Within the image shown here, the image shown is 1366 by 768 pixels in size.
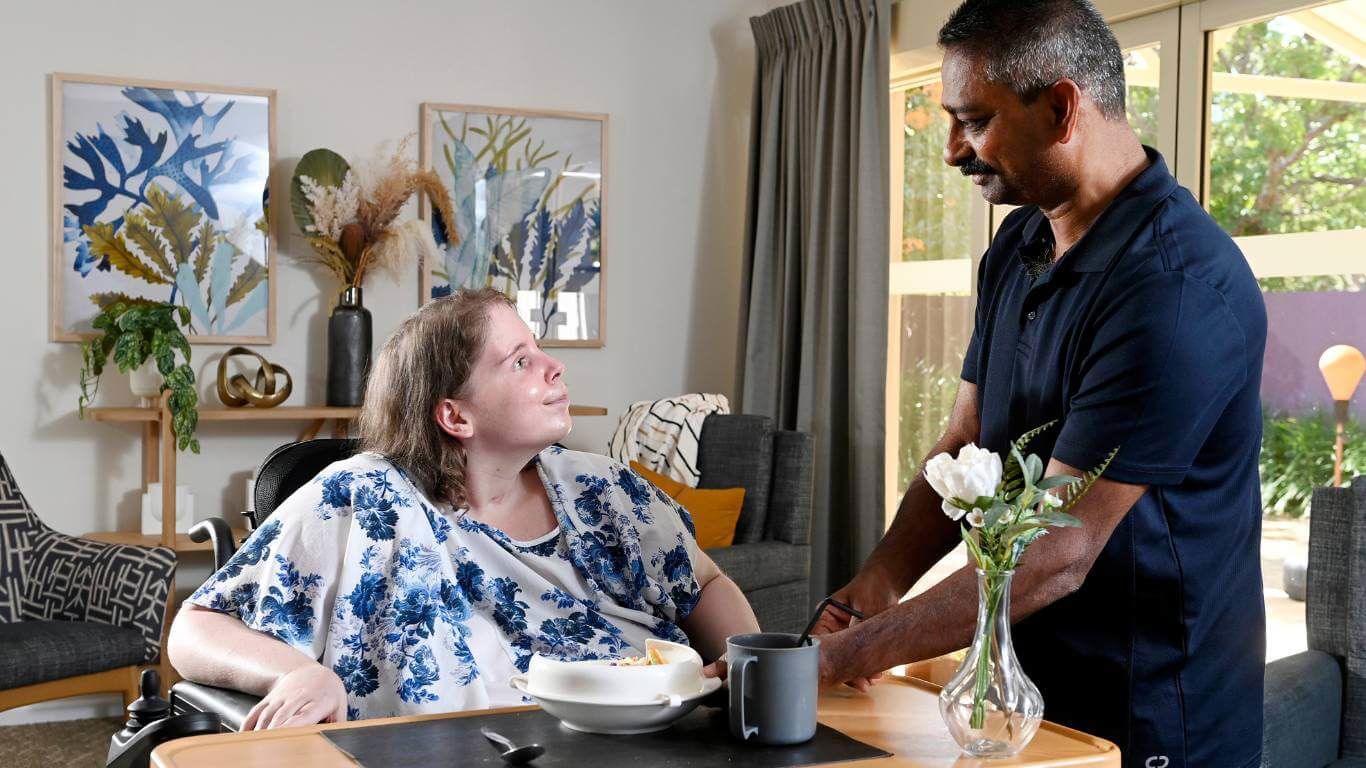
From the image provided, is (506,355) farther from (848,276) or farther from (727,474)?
(848,276)

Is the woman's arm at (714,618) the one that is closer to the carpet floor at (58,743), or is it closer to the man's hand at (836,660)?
the man's hand at (836,660)

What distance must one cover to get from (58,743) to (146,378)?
1095 mm

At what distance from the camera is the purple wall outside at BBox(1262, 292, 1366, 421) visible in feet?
10.0

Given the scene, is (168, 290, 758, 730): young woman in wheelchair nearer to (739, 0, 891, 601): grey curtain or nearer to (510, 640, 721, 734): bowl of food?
(510, 640, 721, 734): bowl of food

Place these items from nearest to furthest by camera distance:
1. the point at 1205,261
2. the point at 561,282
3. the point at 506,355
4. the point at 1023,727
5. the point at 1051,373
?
1. the point at 1023,727
2. the point at 1205,261
3. the point at 1051,373
4. the point at 506,355
5. the point at 561,282

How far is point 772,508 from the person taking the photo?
159 inches

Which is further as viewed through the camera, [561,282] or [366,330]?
[561,282]

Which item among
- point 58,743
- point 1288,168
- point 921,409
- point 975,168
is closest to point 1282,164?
point 1288,168

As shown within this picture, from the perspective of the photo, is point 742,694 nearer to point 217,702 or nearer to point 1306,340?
point 217,702

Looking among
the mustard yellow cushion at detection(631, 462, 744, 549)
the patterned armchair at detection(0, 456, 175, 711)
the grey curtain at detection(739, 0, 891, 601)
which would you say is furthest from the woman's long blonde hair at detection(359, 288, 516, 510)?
the grey curtain at detection(739, 0, 891, 601)

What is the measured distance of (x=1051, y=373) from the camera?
5.06 ft

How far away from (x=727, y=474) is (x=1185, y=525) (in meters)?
2.68

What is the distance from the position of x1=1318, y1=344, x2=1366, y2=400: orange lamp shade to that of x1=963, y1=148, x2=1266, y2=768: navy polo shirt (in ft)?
5.73

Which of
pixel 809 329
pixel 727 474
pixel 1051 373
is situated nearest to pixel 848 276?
pixel 809 329
